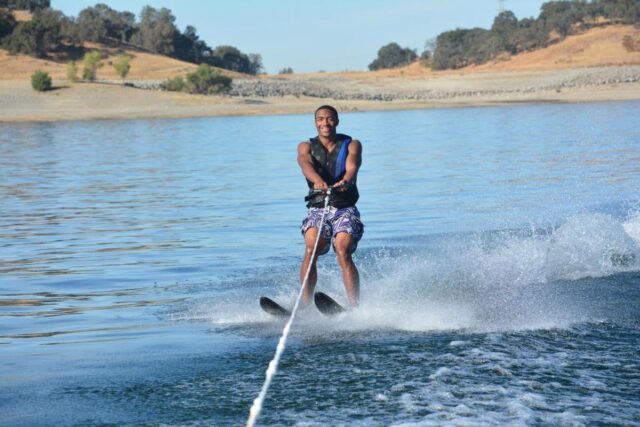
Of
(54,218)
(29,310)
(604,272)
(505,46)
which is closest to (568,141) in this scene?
(54,218)

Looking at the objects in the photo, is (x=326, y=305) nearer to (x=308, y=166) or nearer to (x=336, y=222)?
(x=336, y=222)

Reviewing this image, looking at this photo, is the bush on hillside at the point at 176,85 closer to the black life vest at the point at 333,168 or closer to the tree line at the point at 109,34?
the tree line at the point at 109,34

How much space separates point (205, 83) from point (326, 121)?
5197 centimetres

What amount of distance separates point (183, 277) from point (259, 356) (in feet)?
10.2

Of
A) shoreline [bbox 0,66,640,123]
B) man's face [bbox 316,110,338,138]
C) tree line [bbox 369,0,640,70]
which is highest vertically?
tree line [bbox 369,0,640,70]

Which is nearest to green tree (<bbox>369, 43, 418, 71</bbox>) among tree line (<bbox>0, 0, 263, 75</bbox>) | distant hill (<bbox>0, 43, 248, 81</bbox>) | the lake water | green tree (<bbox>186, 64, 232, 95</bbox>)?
tree line (<bbox>0, 0, 263, 75</bbox>)

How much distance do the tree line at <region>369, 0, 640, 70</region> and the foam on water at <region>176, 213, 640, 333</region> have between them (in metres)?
81.0

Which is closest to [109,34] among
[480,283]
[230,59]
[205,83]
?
[230,59]

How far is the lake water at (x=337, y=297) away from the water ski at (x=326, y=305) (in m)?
0.11

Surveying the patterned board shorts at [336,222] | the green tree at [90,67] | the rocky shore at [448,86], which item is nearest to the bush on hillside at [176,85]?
the rocky shore at [448,86]

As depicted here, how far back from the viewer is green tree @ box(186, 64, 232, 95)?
189 feet

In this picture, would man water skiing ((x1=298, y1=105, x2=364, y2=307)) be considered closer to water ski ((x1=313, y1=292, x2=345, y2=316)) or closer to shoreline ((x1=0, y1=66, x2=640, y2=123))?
water ski ((x1=313, y1=292, x2=345, y2=316))

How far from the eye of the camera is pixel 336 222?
7.00m

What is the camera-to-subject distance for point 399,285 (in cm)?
796
